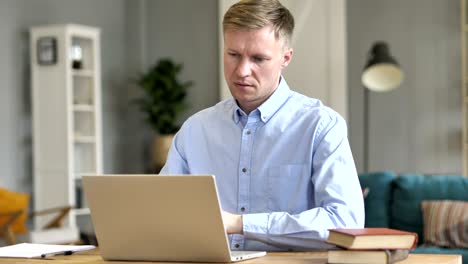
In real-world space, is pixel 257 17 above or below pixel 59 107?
above

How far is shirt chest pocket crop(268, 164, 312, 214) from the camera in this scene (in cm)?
237

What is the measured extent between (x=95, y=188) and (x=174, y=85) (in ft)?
22.0

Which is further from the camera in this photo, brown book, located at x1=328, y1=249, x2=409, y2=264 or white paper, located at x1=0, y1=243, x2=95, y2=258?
white paper, located at x1=0, y1=243, x2=95, y2=258

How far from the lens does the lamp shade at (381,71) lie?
6922 mm

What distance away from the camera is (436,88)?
7641mm

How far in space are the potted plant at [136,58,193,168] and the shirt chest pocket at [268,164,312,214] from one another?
20.4 feet

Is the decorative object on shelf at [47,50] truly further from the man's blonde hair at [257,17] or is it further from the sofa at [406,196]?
the man's blonde hair at [257,17]

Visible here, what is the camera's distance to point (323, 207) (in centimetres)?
224

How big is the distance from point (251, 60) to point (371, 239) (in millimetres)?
674

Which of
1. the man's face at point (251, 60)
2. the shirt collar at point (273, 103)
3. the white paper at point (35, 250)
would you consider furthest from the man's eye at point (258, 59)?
the white paper at point (35, 250)

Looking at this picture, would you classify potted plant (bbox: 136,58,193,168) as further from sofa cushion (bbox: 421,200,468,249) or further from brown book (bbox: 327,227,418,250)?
brown book (bbox: 327,227,418,250)

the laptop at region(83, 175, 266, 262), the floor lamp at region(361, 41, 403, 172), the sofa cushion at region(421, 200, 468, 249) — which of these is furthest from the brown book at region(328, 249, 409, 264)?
the floor lamp at region(361, 41, 403, 172)

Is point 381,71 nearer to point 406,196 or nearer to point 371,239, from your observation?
point 406,196

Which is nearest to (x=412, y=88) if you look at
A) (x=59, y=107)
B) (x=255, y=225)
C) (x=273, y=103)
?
(x=59, y=107)
